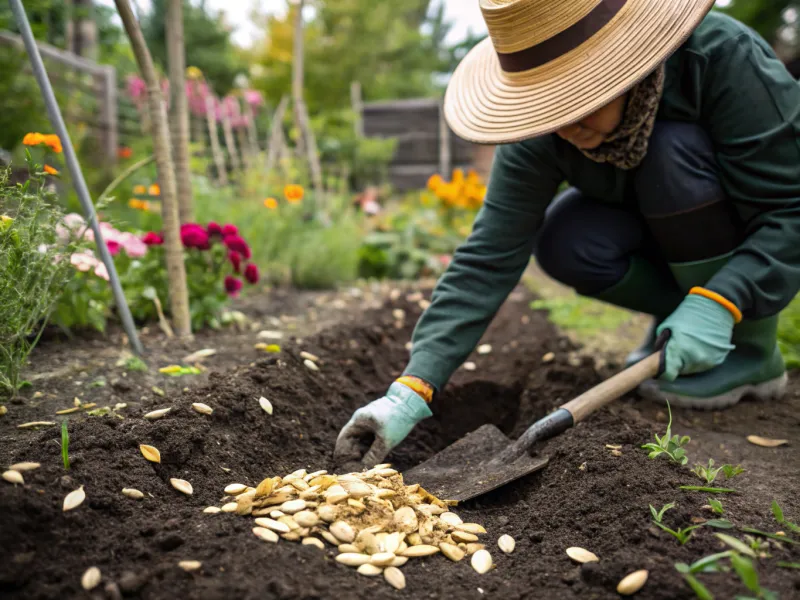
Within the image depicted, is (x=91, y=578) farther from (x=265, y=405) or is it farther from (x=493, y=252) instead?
(x=493, y=252)

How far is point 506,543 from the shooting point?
142cm

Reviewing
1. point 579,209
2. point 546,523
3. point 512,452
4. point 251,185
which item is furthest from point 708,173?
point 251,185

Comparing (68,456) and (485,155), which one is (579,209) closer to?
(68,456)

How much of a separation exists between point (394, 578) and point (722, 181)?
4.95 feet

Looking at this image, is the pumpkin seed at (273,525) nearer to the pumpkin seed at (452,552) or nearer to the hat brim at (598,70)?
the pumpkin seed at (452,552)

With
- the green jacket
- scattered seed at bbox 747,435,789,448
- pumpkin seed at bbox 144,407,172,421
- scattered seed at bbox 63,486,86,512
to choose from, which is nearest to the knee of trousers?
the green jacket

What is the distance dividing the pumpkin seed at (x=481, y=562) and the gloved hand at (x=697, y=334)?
0.77 metres

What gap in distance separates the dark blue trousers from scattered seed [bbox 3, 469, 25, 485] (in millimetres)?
1766

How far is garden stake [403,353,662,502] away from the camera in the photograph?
66.7 inches

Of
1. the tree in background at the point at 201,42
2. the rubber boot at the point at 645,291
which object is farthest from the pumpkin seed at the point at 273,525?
the tree in background at the point at 201,42

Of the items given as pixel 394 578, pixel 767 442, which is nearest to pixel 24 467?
pixel 394 578

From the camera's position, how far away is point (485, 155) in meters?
8.73

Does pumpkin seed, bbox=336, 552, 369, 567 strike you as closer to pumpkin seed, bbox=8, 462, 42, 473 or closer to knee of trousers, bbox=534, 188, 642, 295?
pumpkin seed, bbox=8, 462, 42, 473

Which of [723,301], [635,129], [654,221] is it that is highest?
[635,129]
